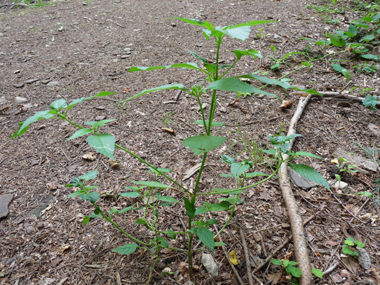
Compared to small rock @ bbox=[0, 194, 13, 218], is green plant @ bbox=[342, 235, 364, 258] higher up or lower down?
higher up

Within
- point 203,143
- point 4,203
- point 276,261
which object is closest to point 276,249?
point 276,261

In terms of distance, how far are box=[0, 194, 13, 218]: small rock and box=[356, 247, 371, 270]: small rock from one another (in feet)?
7.53

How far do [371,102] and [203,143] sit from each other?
2.40 meters

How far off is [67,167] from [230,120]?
1.59 m

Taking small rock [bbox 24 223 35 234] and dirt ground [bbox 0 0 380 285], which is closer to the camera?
dirt ground [bbox 0 0 380 285]

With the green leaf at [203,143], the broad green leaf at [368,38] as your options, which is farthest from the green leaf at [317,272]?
the broad green leaf at [368,38]

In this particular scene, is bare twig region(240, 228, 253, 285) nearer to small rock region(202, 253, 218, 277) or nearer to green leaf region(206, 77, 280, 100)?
small rock region(202, 253, 218, 277)

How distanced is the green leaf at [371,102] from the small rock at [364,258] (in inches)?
64.3

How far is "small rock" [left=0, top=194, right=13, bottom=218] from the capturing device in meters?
1.59

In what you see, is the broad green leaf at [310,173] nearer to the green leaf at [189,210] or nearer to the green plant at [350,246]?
the green leaf at [189,210]

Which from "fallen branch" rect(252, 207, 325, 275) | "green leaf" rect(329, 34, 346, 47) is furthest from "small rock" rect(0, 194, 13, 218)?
"green leaf" rect(329, 34, 346, 47)

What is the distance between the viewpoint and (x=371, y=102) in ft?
7.75

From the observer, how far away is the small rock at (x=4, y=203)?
1593mm

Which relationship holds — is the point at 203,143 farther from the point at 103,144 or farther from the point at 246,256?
the point at 246,256
